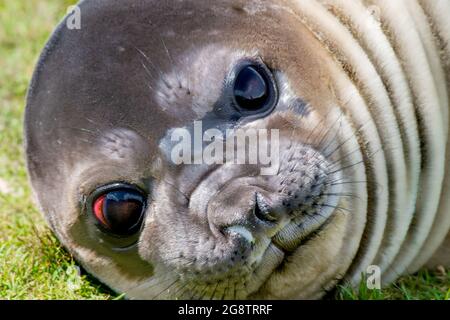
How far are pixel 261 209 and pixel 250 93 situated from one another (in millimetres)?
664

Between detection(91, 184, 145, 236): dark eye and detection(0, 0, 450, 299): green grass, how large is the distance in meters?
0.53

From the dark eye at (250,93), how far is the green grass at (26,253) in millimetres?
1075

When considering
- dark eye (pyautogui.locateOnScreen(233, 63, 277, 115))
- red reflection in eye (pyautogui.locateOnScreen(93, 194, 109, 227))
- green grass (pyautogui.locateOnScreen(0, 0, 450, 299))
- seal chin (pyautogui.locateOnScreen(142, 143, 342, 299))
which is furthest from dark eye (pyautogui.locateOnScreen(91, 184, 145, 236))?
dark eye (pyautogui.locateOnScreen(233, 63, 277, 115))

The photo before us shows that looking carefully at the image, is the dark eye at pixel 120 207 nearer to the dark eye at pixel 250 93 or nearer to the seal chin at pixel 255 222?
the seal chin at pixel 255 222

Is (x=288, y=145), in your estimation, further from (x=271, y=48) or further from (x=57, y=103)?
(x=57, y=103)

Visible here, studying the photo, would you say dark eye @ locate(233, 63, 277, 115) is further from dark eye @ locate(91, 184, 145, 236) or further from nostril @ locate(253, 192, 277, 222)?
dark eye @ locate(91, 184, 145, 236)

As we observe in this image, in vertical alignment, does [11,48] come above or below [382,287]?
above

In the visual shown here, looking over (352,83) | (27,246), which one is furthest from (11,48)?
(352,83)

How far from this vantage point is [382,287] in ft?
16.5

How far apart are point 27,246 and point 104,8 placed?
1581 millimetres

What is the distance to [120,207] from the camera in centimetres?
464

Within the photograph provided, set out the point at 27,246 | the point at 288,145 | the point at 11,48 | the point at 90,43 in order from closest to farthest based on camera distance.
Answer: the point at 288,145 → the point at 90,43 → the point at 27,246 → the point at 11,48

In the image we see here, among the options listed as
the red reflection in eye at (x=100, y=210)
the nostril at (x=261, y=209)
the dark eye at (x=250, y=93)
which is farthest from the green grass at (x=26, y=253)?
the dark eye at (x=250, y=93)
